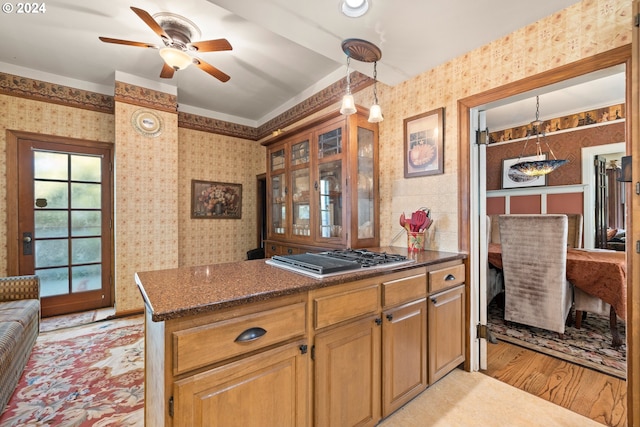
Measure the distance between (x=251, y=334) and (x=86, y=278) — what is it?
364 cm

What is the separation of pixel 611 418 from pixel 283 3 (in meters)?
3.07

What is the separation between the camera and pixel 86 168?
11.2ft

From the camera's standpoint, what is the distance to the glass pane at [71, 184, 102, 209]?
10.9 feet

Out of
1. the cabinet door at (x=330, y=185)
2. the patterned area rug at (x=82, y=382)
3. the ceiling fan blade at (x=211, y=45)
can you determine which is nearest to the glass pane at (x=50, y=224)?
the patterned area rug at (x=82, y=382)

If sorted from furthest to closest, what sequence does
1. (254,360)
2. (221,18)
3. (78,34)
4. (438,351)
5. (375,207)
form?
(375,207)
(78,34)
(221,18)
(438,351)
(254,360)

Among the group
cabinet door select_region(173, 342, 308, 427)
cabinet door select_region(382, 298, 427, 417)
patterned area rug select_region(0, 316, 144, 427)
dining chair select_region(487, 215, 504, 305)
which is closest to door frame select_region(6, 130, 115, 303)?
patterned area rug select_region(0, 316, 144, 427)

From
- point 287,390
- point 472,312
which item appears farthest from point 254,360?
point 472,312

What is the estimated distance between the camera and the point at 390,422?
1541mm

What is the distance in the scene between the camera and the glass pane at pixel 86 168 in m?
3.35

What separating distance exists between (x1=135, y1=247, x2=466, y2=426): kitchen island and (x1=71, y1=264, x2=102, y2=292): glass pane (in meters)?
2.95

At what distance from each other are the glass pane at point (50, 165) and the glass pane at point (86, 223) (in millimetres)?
472

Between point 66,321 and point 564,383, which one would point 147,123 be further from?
point 564,383

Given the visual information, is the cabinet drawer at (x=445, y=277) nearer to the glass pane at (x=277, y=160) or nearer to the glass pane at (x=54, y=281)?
the glass pane at (x=277, y=160)

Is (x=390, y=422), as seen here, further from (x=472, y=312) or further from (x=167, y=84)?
(x=167, y=84)
